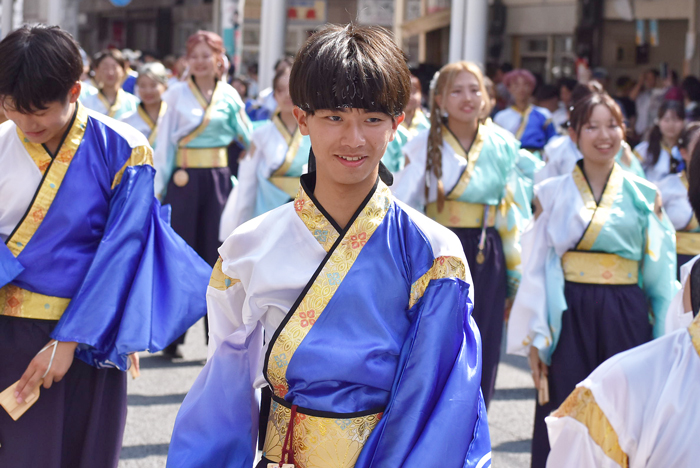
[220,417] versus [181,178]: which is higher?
[181,178]

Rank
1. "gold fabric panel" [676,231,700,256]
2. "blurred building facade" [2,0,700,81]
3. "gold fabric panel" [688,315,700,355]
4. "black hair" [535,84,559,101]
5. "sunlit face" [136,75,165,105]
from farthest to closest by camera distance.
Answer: "blurred building facade" [2,0,700,81] → "black hair" [535,84,559,101] → "sunlit face" [136,75,165,105] → "gold fabric panel" [676,231,700,256] → "gold fabric panel" [688,315,700,355]

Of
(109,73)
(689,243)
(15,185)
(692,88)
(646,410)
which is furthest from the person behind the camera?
(692,88)

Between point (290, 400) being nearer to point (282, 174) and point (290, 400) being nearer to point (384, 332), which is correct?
point (384, 332)

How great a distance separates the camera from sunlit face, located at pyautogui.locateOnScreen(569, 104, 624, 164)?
371cm

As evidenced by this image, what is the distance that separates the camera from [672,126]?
609 centimetres

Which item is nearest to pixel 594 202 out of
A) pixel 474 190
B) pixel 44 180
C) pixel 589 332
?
pixel 589 332

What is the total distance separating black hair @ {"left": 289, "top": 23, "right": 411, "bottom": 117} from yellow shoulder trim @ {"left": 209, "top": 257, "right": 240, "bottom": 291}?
1.38 ft

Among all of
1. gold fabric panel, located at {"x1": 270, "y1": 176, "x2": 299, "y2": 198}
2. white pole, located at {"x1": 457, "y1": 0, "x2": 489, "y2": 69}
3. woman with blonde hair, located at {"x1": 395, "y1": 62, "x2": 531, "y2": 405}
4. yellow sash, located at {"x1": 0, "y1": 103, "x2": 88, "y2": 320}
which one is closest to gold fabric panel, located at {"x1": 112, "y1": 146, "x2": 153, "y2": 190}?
yellow sash, located at {"x1": 0, "y1": 103, "x2": 88, "y2": 320}

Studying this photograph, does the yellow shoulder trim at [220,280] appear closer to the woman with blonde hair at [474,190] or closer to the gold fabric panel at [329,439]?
the gold fabric panel at [329,439]

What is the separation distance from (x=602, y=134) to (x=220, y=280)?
2.19 m

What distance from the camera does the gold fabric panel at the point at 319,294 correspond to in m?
1.92

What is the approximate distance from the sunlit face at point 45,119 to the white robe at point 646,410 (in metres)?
1.66

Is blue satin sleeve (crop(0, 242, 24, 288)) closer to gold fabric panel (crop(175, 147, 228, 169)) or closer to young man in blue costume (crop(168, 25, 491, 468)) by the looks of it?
young man in blue costume (crop(168, 25, 491, 468))

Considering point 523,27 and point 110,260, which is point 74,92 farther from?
point 523,27
